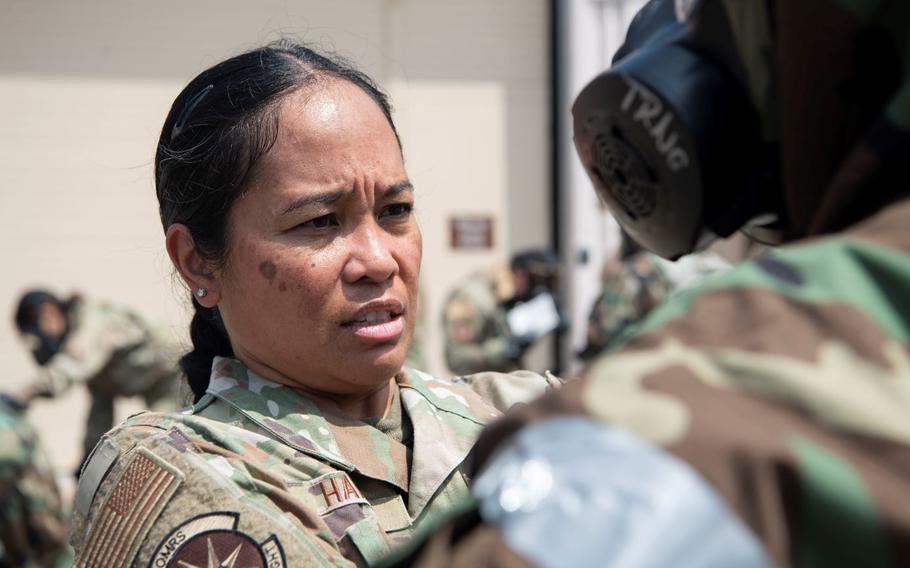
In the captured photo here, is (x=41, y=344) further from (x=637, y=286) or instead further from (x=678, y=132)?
(x=678, y=132)

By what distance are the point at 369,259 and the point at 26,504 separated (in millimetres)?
4279

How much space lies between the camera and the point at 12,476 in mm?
4980

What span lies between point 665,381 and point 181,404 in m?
1.57

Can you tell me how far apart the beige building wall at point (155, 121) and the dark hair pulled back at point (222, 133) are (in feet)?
21.1

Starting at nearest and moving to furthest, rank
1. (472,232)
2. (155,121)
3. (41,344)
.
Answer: (41,344), (155,121), (472,232)

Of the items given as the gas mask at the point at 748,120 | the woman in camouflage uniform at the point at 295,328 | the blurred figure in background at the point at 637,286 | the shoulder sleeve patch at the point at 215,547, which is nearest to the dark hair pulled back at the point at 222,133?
the woman in camouflage uniform at the point at 295,328

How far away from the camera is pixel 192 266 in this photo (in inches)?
66.6

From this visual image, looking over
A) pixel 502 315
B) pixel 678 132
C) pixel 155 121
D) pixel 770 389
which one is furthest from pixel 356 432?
pixel 155 121

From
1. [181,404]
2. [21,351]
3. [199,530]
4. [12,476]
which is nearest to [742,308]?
[199,530]

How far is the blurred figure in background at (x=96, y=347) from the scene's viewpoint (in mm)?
6906

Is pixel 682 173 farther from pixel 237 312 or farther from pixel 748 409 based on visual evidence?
pixel 237 312

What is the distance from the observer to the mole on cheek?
1553 mm

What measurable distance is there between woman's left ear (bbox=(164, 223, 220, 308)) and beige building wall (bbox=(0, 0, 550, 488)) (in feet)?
21.3

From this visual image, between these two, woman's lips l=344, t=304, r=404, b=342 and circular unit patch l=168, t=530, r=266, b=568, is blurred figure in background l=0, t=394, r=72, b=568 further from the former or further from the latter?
circular unit patch l=168, t=530, r=266, b=568
